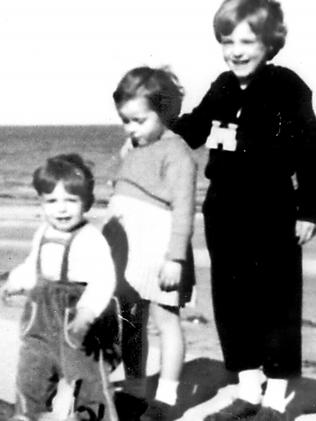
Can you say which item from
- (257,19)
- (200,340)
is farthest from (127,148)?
(200,340)

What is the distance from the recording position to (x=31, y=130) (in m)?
30.5

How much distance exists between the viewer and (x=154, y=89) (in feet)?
7.57

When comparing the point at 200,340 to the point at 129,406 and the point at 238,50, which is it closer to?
the point at 129,406

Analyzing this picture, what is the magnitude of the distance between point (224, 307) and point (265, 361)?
205 mm

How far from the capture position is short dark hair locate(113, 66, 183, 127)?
2305 millimetres

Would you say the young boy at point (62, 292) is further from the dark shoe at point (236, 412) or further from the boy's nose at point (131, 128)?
the dark shoe at point (236, 412)

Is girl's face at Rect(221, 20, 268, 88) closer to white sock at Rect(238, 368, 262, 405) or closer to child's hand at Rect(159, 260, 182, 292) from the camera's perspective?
child's hand at Rect(159, 260, 182, 292)

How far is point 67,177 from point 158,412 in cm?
75

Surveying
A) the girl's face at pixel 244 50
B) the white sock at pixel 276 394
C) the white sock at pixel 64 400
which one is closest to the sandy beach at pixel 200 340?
the white sock at pixel 276 394

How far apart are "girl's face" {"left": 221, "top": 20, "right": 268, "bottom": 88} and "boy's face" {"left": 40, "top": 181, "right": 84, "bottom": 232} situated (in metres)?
0.62

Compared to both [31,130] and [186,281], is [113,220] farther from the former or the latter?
[31,130]

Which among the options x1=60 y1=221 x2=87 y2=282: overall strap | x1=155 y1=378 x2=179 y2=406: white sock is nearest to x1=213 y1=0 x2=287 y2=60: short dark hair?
x1=60 y1=221 x2=87 y2=282: overall strap

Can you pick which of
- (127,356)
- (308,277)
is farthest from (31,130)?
(127,356)

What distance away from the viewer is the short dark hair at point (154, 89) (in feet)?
7.56
